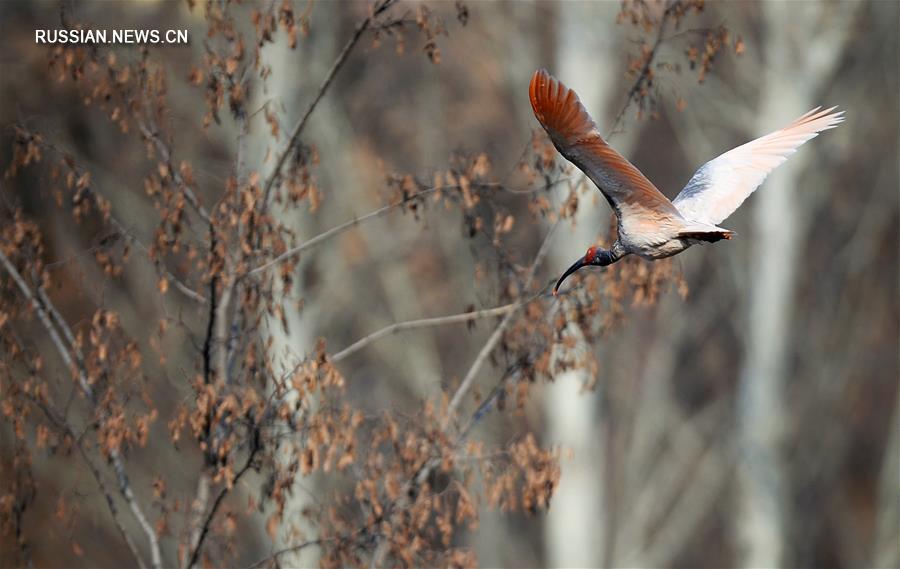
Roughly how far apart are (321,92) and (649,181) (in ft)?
5.66

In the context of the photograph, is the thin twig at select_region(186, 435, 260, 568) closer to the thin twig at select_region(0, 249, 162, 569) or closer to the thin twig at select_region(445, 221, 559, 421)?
the thin twig at select_region(0, 249, 162, 569)

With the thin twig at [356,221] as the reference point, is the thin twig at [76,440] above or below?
below

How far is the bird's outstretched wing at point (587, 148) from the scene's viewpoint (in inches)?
239

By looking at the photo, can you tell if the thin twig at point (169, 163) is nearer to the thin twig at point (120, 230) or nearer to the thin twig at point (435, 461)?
the thin twig at point (120, 230)

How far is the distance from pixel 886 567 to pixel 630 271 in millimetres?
11273

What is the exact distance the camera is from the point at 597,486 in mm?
16188

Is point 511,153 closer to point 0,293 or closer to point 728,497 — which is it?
point 728,497

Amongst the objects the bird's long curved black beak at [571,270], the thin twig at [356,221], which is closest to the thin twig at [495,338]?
the bird's long curved black beak at [571,270]

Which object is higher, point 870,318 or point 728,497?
point 870,318

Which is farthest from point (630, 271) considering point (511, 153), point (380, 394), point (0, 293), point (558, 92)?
point (511, 153)

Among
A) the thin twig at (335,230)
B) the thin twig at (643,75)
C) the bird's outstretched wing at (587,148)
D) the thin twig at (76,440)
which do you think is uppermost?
the thin twig at (643,75)

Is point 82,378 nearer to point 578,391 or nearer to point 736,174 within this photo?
point 736,174

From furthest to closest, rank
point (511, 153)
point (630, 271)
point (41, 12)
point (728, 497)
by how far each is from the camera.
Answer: point (728, 497), point (511, 153), point (41, 12), point (630, 271)

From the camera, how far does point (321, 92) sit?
7145 millimetres
